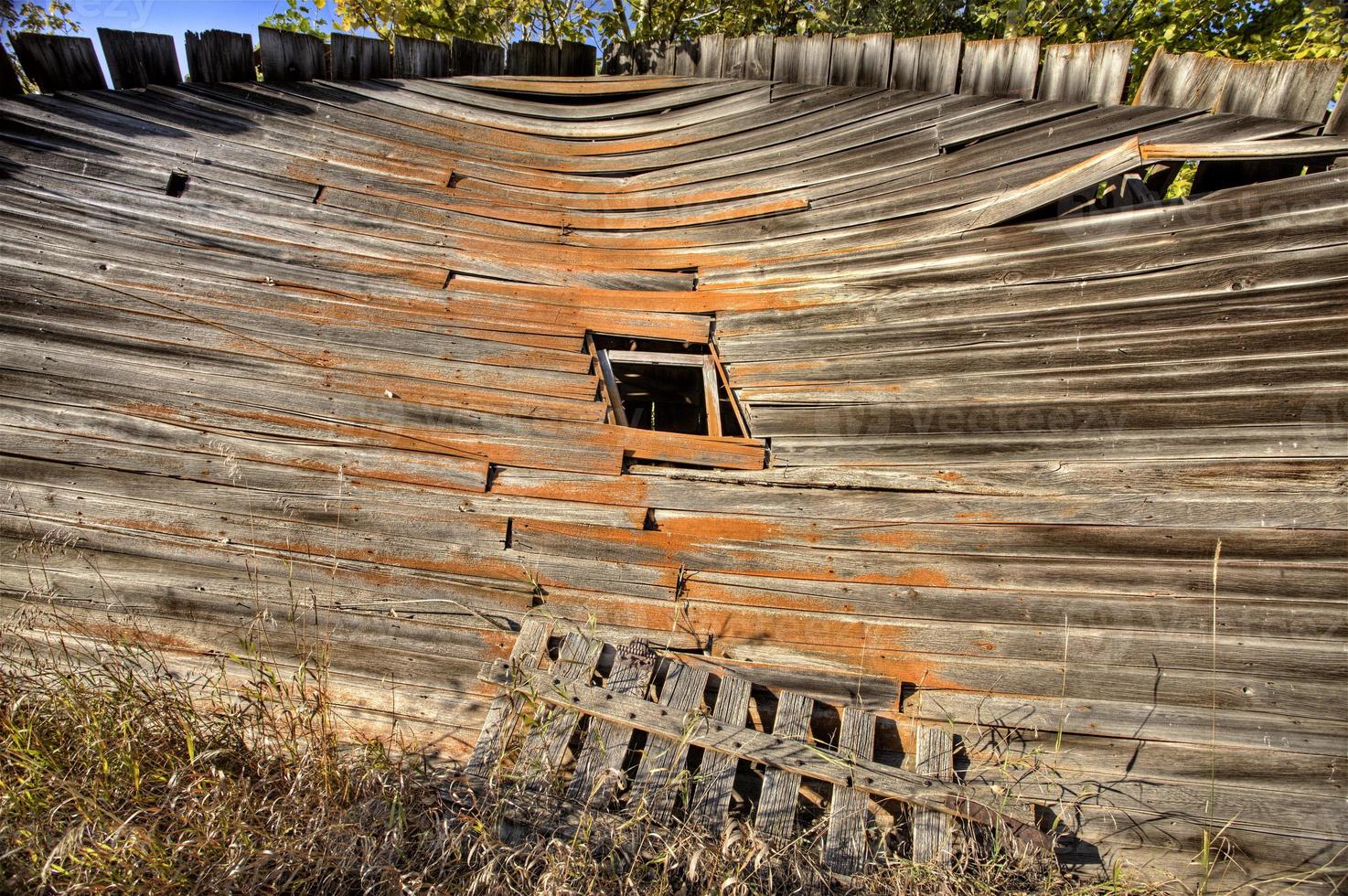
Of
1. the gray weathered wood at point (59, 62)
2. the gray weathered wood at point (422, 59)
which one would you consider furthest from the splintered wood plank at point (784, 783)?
the gray weathered wood at point (59, 62)

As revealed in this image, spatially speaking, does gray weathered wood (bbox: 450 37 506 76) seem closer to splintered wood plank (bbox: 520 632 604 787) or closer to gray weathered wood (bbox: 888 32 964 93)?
gray weathered wood (bbox: 888 32 964 93)

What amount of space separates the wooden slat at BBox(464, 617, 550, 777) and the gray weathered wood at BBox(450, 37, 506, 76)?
4.10 metres

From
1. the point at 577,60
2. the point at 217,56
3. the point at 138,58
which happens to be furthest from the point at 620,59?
the point at 138,58

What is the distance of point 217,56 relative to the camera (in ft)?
16.6

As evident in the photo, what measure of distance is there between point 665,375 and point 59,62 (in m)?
4.36

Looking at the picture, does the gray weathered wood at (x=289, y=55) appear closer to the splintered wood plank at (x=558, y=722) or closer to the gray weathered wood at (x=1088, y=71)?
the splintered wood plank at (x=558, y=722)

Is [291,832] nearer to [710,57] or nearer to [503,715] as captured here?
[503,715]

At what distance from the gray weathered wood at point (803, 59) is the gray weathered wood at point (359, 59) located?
9.11 feet

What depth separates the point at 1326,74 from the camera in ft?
11.0

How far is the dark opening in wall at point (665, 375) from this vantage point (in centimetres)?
411

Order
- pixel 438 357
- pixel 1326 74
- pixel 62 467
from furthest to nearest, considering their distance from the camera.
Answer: pixel 438 357 < pixel 62 467 < pixel 1326 74

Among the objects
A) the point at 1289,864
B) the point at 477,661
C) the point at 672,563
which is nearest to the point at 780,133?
the point at 672,563

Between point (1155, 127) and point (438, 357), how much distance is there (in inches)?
157

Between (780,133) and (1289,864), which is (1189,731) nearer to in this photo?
(1289,864)
